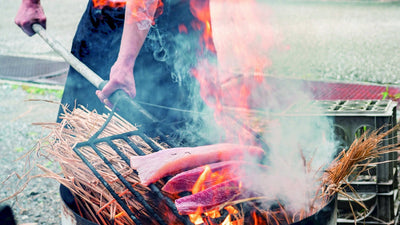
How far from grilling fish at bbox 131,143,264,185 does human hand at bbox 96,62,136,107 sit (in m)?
0.68

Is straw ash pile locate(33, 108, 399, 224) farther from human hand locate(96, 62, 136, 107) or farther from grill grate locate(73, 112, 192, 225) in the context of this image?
human hand locate(96, 62, 136, 107)

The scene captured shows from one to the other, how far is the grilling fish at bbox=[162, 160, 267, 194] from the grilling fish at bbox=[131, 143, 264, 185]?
0.05 meters

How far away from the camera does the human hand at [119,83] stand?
2.45 metres

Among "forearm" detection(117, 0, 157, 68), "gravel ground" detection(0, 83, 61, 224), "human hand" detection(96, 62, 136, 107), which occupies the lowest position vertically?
"gravel ground" detection(0, 83, 61, 224)

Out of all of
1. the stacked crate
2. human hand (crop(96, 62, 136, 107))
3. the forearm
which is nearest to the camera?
human hand (crop(96, 62, 136, 107))

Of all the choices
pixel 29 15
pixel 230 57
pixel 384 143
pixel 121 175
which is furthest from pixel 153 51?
pixel 230 57

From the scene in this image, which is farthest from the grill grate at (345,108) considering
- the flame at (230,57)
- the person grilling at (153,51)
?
the person grilling at (153,51)

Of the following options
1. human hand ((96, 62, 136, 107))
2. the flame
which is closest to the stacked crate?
the flame

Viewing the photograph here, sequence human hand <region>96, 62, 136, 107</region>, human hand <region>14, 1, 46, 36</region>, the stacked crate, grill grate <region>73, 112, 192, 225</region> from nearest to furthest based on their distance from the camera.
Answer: grill grate <region>73, 112, 192, 225</region>
human hand <region>96, 62, 136, 107</region>
the stacked crate
human hand <region>14, 1, 46, 36</region>

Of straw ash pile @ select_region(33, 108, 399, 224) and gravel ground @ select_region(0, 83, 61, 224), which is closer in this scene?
straw ash pile @ select_region(33, 108, 399, 224)

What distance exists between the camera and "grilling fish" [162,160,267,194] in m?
1.75

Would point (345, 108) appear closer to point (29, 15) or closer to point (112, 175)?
point (112, 175)

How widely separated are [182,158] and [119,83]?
2.82 feet

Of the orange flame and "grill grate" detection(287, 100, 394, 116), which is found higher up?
the orange flame
